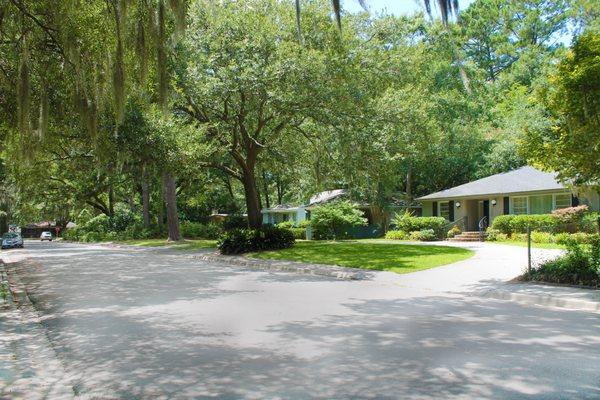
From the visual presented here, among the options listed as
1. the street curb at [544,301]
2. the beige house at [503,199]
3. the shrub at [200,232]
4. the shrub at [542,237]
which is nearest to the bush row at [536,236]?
the shrub at [542,237]

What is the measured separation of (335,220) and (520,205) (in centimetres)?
1161

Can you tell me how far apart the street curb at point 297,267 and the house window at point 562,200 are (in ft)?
55.5

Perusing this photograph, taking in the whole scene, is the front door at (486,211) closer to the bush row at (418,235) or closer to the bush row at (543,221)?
the bush row at (543,221)

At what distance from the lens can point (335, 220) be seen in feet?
120

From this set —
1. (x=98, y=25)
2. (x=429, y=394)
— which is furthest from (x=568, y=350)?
(x=98, y=25)

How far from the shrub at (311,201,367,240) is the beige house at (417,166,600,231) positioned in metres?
5.05

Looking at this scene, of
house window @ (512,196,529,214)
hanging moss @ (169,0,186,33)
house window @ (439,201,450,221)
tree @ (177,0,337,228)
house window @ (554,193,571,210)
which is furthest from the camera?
house window @ (439,201,450,221)

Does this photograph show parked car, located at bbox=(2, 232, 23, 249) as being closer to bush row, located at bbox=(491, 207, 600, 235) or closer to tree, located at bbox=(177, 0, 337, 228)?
tree, located at bbox=(177, 0, 337, 228)

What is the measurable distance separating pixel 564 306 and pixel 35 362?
9.19m

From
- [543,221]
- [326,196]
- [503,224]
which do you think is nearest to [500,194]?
[503,224]

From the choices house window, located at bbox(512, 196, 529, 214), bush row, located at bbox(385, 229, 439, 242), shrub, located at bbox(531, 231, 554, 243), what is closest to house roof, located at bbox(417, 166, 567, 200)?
house window, located at bbox(512, 196, 529, 214)

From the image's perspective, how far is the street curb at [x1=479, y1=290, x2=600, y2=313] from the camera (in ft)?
33.1

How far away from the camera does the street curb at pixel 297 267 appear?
15.9m

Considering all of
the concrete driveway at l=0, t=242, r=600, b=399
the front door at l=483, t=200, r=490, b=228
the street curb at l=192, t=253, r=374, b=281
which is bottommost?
the concrete driveway at l=0, t=242, r=600, b=399
